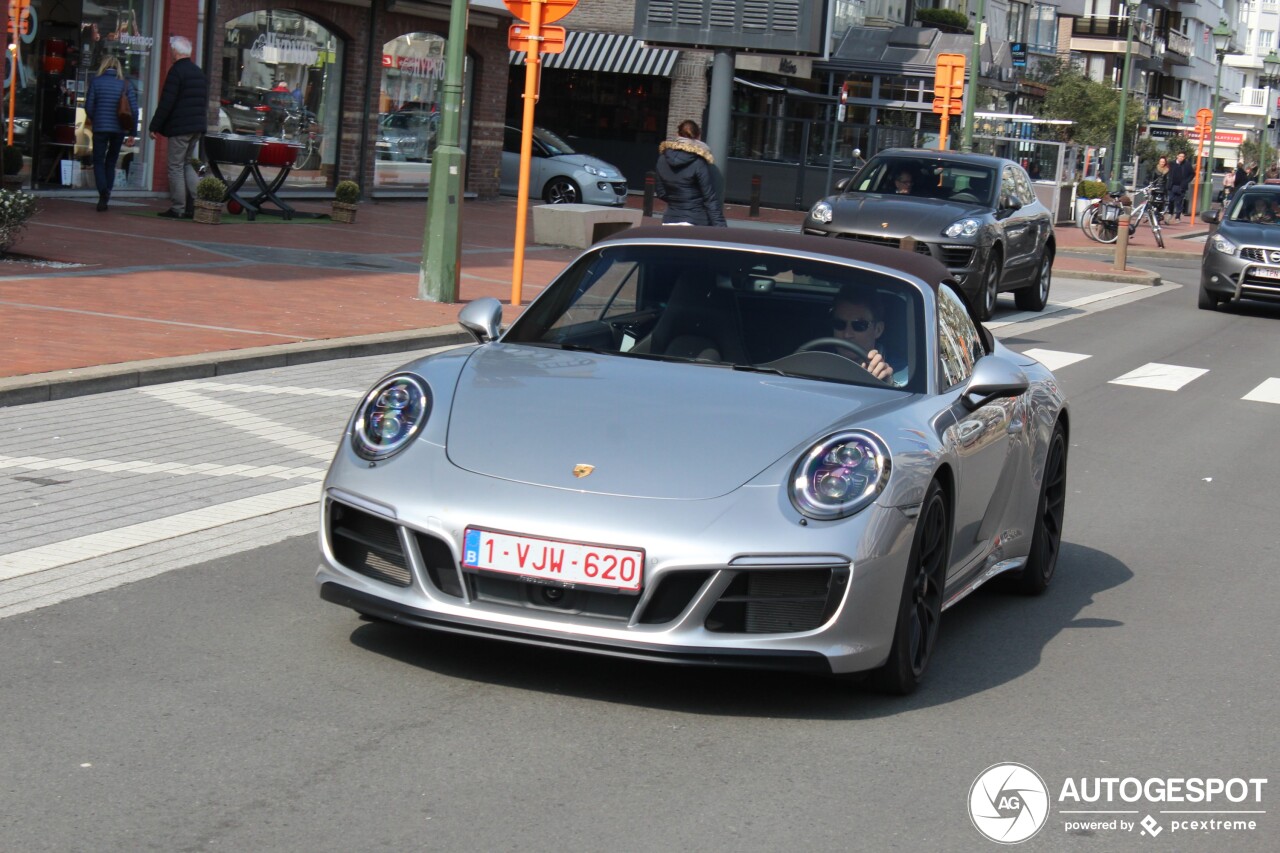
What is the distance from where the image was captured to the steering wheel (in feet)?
20.0

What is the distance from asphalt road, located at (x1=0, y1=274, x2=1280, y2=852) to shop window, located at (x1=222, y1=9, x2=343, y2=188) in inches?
789

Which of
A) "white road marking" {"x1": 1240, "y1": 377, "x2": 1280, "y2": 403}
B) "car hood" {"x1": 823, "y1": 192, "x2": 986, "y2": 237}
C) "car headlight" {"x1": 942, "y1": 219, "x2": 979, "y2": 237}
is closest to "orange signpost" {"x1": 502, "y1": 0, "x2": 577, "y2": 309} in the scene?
"car hood" {"x1": 823, "y1": 192, "x2": 986, "y2": 237}

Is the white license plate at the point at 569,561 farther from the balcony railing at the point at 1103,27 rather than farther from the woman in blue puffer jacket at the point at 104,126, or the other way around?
the balcony railing at the point at 1103,27

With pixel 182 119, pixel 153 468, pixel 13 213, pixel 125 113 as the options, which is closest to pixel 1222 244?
pixel 182 119

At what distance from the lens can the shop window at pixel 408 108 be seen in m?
30.0

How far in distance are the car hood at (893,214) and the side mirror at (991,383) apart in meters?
13.0

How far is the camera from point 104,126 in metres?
21.2

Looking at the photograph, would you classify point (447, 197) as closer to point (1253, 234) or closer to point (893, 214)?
point (893, 214)

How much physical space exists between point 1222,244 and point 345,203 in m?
11.5

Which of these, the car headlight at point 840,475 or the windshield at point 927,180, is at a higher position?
the windshield at point 927,180

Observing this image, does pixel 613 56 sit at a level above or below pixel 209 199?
above

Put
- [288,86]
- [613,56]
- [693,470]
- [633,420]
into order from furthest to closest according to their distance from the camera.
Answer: [613,56] → [288,86] → [633,420] → [693,470]

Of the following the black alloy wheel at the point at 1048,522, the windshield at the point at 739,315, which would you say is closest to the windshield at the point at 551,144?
the black alloy wheel at the point at 1048,522

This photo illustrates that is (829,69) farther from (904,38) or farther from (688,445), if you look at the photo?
(688,445)
